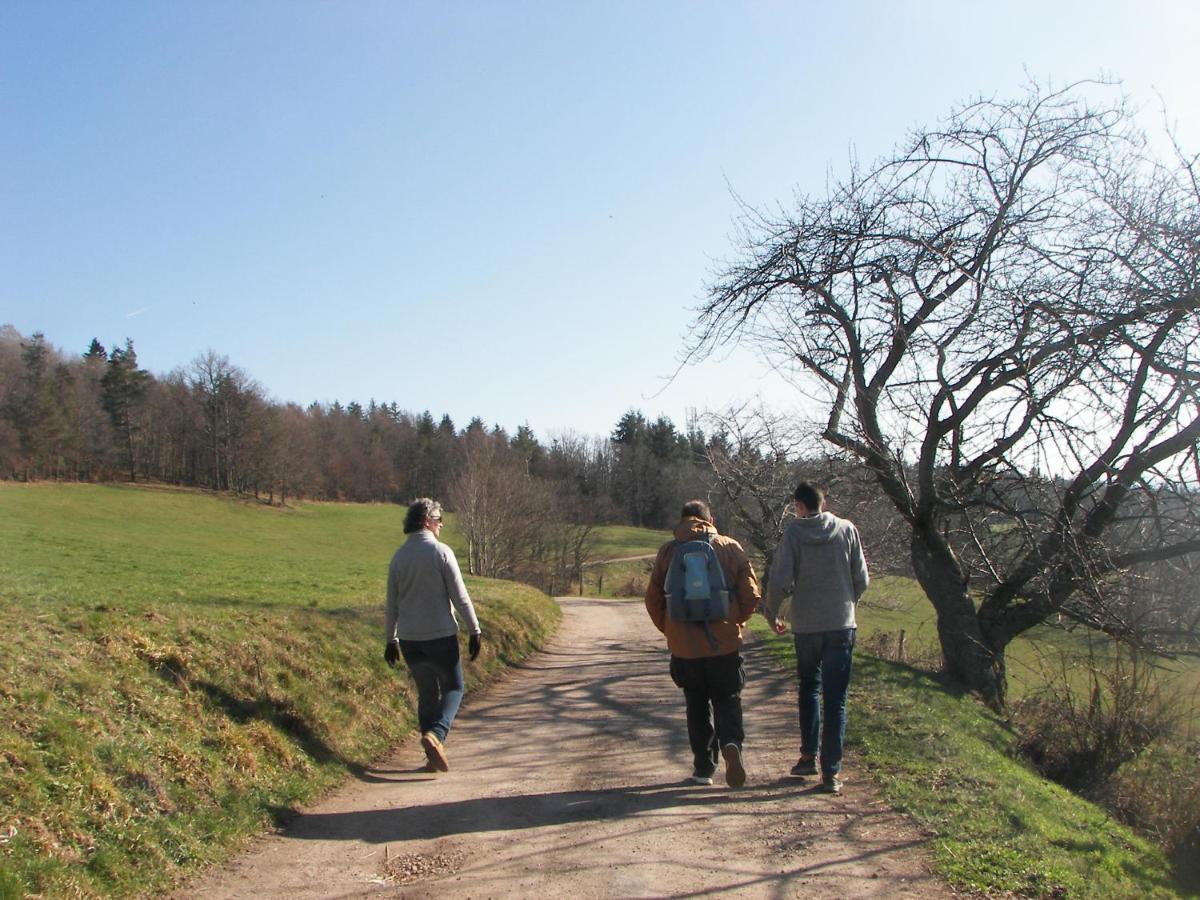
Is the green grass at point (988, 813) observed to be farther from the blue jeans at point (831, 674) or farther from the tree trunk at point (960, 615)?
the tree trunk at point (960, 615)

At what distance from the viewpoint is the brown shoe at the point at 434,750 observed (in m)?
6.42

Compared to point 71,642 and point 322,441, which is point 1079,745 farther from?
point 322,441

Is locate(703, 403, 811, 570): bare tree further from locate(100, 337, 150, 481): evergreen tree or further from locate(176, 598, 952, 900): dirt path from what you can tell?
locate(100, 337, 150, 481): evergreen tree

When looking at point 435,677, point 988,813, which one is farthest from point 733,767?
point 435,677

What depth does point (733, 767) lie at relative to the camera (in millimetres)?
5738

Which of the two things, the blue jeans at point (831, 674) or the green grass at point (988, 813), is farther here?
the blue jeans at point (831, 674)

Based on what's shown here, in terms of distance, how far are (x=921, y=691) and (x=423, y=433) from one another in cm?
8395

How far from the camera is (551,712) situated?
9281 mm

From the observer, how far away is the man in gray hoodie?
5938mm

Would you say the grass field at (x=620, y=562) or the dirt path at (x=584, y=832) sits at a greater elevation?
the dirt path at (x=584, y=832)

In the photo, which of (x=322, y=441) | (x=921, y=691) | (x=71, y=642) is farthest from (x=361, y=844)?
(x=322, y=441)

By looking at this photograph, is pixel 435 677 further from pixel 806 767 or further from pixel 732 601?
pixel 806 767

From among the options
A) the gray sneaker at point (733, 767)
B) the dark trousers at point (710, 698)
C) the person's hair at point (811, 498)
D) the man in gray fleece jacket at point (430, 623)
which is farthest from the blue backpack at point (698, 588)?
the man in gray fleece jacket at point (430, 623)

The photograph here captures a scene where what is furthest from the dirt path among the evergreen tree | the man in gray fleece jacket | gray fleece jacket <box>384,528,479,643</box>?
the evergreen tree
